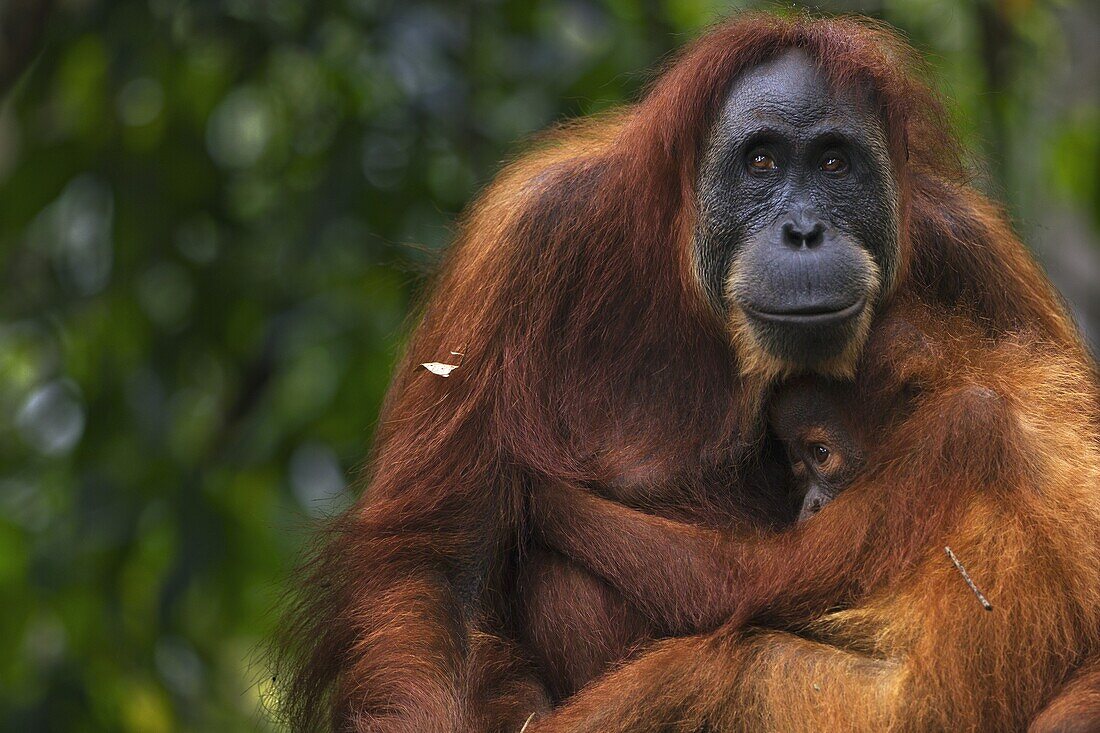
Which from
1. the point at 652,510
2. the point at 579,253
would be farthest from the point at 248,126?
the point at 652,510

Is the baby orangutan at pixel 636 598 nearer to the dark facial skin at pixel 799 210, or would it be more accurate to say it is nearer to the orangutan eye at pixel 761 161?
the dark facial skin at pixel 799 210

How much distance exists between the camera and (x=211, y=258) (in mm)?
4434

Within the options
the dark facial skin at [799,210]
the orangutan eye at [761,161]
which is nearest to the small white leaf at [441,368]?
the dark facial skin at [799,210]

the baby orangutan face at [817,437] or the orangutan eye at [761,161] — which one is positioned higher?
the orangutan eye at [761,161]

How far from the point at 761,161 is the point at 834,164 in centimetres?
13

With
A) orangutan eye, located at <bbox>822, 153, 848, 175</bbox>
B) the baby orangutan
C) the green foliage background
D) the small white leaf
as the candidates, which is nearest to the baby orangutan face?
the baby orangutan

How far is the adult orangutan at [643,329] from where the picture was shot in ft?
8.36

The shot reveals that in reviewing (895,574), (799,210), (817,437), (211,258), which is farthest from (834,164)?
(211,258)

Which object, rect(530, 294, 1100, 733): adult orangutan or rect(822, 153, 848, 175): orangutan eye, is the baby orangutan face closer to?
rect(530, 294, 1100, 733): adult orangutan

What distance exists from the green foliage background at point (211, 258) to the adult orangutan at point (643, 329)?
1.35m

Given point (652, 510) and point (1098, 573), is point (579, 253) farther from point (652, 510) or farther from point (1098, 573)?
point (1098, 573)

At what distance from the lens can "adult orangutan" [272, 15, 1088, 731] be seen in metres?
2.55

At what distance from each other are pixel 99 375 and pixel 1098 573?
2991mm

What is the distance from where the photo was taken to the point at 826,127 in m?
2.56
